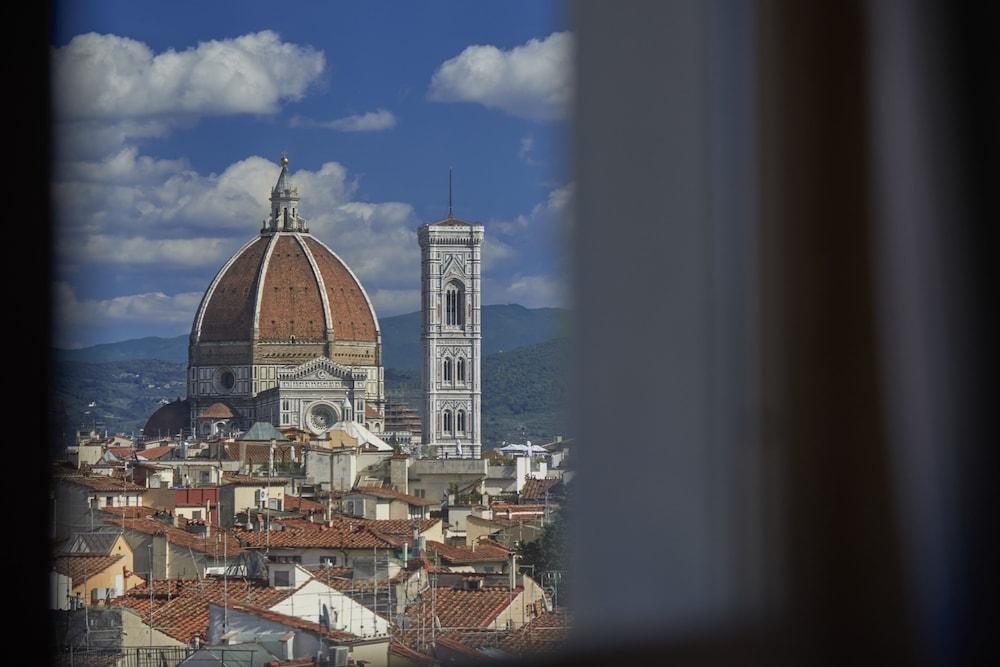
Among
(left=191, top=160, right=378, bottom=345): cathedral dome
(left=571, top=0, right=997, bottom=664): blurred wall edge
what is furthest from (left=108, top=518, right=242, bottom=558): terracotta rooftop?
(left=191, top=160, right=378, bottom=345): cathedral dome

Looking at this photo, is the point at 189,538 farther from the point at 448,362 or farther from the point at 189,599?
the point at 448,362

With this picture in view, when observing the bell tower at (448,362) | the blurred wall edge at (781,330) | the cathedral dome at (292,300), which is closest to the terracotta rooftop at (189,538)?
the blurred wall edge at (781,330)

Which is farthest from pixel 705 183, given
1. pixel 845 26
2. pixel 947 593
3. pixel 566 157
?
pixel 947 593

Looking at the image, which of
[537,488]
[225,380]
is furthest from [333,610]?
[225,380]

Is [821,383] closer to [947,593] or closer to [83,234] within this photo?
[947,593]

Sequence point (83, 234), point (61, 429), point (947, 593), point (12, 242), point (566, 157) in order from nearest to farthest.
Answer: point (12, 242), point (61, 429), point (83, 234), point (947, 593), point (566, 157)
